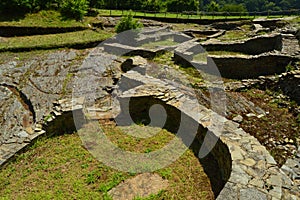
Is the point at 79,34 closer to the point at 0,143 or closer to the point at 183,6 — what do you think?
the point at 0,143

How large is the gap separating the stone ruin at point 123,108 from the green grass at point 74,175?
30cm

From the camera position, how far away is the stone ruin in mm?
4379

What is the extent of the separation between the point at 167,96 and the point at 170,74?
3.24 metres

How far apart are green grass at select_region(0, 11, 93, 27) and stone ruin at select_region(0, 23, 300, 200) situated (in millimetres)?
5862

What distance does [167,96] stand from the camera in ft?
23.6

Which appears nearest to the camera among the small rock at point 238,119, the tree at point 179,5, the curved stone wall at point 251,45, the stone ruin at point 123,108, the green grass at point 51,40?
the stone ruin at point 123,108

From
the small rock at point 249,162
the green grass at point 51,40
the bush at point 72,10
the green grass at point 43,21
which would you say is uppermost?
the bush at point 72,10

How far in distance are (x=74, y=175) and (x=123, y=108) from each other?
2644 mm

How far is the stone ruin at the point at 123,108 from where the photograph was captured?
438 cm

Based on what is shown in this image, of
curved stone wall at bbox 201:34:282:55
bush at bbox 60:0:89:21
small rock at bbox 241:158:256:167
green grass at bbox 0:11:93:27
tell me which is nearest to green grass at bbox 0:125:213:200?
small rock at bbox 241:158:256:167

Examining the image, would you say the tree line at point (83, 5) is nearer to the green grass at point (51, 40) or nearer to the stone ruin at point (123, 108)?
the green grass at point (51, 40)

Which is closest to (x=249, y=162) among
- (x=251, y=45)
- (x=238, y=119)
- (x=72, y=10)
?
(x=238, y=119)

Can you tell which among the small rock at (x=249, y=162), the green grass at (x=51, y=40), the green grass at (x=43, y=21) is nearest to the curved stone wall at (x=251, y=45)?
the green grass at (x=51, y=40)

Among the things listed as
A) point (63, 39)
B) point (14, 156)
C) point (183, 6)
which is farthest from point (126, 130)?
point (183, 6)
